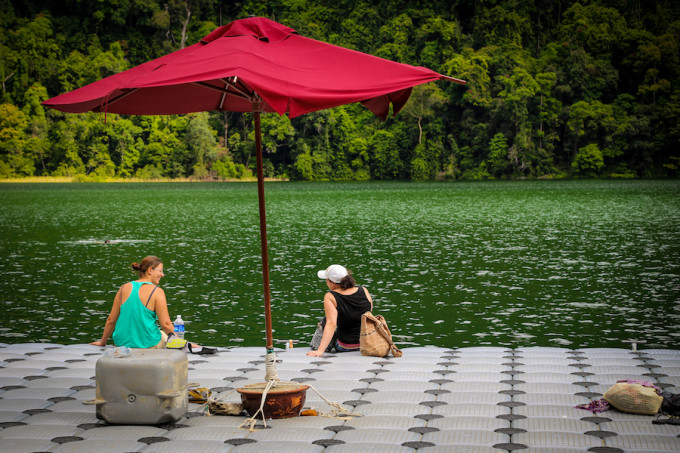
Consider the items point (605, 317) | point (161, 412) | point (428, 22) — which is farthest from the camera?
point (428, 22)

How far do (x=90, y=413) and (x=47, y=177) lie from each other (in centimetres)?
9562

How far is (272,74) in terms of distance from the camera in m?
5.18

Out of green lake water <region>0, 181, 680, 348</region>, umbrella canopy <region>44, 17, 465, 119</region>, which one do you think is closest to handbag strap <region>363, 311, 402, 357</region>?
umbrella canopy <region>44, 17, 465, 119</region>

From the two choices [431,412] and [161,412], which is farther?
[431,412]

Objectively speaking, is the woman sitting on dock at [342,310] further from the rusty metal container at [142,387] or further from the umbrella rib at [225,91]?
the rusty metal container at [142,387]

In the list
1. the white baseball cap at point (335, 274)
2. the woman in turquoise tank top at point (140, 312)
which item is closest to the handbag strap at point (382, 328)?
the white baseball cap at point (335, 274)

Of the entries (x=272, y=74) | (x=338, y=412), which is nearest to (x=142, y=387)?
Result: (x=338, y=412)

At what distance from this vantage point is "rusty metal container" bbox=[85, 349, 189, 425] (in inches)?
212

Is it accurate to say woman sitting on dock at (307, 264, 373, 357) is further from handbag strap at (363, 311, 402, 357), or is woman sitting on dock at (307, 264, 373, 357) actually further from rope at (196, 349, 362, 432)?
rope at (196, 349, 362, 432)

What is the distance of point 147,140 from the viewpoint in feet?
328

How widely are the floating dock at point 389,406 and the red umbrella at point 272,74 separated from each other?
1019 mm

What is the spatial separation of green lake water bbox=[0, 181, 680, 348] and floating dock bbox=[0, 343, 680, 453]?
368 centimetres

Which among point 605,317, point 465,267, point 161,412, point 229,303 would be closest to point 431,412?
point 161,412

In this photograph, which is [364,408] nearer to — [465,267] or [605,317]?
[605,317]
